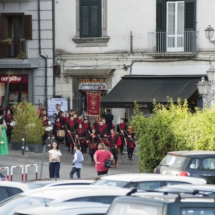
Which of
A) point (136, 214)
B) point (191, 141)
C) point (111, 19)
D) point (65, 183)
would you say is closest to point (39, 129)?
point (111, 19)

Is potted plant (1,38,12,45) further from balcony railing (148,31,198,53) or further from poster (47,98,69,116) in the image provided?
balcony railing (148,31,198,53)

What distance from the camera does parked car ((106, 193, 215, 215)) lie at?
8.40 metres

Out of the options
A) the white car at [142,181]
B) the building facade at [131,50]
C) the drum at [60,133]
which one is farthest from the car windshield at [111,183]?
the building facade at [131,50]

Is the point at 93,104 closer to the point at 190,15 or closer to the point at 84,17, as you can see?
the point at 84,17

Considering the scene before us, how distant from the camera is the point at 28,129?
33688 millimetres

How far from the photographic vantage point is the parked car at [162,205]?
8398mm

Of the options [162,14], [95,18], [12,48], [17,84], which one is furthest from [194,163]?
[12,48]

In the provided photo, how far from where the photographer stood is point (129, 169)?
30.1m

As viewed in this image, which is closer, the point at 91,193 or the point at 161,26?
the point at 91,193

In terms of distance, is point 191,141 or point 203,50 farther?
point 203,50

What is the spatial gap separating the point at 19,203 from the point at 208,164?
911 centimetres

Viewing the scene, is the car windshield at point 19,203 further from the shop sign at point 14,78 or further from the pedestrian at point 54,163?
the shop sign at point 14,78

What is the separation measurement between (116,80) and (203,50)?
434 cm

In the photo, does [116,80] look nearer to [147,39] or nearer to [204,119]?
[147,39]
